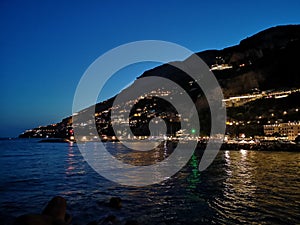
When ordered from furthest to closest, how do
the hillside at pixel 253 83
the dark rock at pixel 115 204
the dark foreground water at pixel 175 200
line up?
the hillside at pixel 253 83
the dark rock at pixel 115 204
the dark foreground water at pixel 175 200

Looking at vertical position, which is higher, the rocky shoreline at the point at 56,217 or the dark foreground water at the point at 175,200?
the rocky shoreline at the point at 56,217

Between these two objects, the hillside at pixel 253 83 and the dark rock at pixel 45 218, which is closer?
the dark rock at pixel 45 218

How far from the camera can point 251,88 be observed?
410ft

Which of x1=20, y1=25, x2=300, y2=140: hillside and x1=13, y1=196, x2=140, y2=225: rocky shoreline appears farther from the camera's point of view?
x1=20, y1=25, x2=300, y2=140: hillside

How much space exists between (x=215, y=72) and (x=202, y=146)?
11266 cm

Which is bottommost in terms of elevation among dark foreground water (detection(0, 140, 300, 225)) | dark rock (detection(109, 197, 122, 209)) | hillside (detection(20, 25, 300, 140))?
dark foreground water (detection(0, 140, 300, 225))

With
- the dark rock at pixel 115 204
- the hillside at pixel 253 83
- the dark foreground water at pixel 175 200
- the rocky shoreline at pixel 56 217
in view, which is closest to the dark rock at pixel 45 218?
the rocky shoreline at pixel 56 217

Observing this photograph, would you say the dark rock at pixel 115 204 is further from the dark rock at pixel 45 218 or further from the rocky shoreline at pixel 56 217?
the dark rock at pixel 45 218

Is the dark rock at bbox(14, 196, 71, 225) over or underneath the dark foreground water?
over

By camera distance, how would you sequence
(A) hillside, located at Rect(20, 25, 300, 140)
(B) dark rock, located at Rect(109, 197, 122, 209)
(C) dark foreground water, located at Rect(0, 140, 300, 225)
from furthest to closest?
1. (A) hillside, located at Rect(20, 25, 300, 140)
2. (B) dark rock, located at Rect(109, 197, 122, 209)
3. (C) dark foreground water, located at Rect(0, 140, 300, 225)

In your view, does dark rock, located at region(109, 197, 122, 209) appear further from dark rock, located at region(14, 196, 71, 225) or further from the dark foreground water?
dark rock, located at region(14, 196, 71, 225)

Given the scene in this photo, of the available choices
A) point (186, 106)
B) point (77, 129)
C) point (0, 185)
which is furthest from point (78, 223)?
point (77, 129)

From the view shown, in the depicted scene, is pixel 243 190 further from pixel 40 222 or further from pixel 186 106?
pixel 186 106

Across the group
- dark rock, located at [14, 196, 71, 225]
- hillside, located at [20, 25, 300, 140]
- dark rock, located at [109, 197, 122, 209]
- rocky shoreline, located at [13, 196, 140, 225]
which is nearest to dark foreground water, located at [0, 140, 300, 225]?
dark rock, located at [109, 197, 122, 209]
